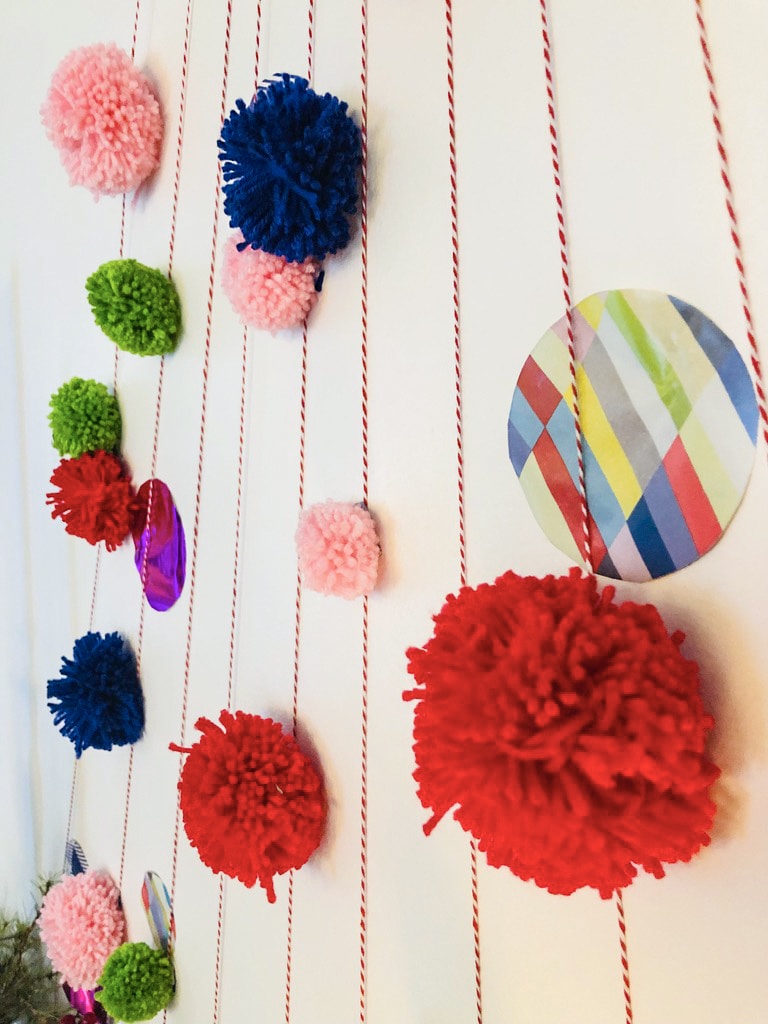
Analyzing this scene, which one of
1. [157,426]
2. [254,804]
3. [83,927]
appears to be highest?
[157,426]

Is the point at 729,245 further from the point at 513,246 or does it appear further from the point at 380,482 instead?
the point at 380,482

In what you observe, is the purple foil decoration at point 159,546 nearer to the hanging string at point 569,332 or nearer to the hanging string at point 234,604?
the hanging string at point 234,604

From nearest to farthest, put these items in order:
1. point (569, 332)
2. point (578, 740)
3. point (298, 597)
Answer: point (578, 740), point (569, 332), point (298, 597)

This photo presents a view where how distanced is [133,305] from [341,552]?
1.58 ft

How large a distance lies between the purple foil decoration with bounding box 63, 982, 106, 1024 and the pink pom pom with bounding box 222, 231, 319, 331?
967 millimetres

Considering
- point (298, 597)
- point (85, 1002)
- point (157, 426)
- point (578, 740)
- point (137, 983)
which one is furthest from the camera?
point (85, 1002)

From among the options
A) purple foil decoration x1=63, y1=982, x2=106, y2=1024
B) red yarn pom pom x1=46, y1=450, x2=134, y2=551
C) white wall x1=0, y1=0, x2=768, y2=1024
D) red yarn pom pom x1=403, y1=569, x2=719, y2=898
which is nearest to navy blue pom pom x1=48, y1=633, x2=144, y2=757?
white wall x1=0, y1=0, x2=768, y2=1024

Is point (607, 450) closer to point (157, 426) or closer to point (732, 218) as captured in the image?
point (732, 218)

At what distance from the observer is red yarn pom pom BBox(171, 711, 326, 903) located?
Result: 2.37 feet

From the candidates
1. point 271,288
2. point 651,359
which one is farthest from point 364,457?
point 651,359

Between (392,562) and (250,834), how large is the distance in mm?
273

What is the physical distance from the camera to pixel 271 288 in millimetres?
771

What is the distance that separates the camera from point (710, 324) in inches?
19.4

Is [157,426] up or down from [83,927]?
up
